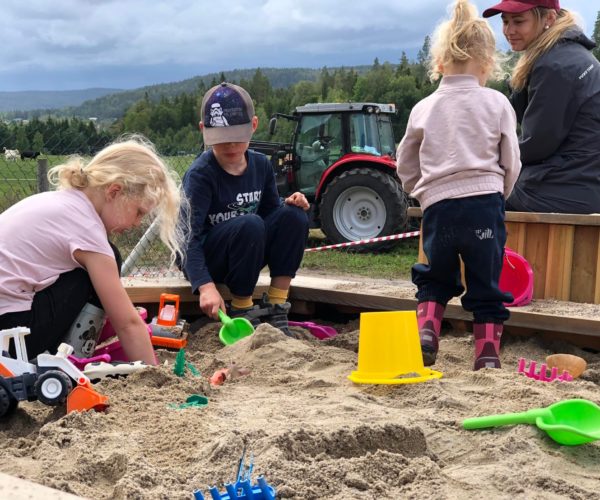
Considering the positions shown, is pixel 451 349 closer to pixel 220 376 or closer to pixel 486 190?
pixel 486 190

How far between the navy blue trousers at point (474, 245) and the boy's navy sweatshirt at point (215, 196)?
2.90 feet

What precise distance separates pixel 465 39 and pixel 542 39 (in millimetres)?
908

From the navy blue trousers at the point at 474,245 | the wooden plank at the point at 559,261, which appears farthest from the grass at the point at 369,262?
the navy blue trousers at the point at 474,245

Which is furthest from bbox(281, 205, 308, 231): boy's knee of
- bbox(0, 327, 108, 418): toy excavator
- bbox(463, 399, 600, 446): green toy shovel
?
bbox(463, 399, 600, 446): green toy shovel

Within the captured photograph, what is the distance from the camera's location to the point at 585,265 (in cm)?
341

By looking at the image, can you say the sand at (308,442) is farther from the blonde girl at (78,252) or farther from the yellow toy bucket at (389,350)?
the blonde girl at (78,252)

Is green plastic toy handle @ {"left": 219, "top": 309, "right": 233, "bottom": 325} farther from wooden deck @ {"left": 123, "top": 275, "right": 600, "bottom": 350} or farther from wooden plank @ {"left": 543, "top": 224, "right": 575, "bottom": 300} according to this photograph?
wooden plank @ {"left": 543, "top": 224, "right": 575, "bottom": 300}

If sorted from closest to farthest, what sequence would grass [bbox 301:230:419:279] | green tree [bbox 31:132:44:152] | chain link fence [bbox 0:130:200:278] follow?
1. chain link fence [bbox 0:130:200:278]
2. green tree [bbox 31:132:44:152]
3. grass [bbox 301:230:419:279]

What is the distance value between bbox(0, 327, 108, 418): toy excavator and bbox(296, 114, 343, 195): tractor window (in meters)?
6.89

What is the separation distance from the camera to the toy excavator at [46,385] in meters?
1.86

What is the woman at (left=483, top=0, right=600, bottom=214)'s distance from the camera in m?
3.40

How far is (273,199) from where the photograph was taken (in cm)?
353

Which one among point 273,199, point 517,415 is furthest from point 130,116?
point 517,415

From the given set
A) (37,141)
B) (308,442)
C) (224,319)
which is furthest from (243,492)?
(37,141)
